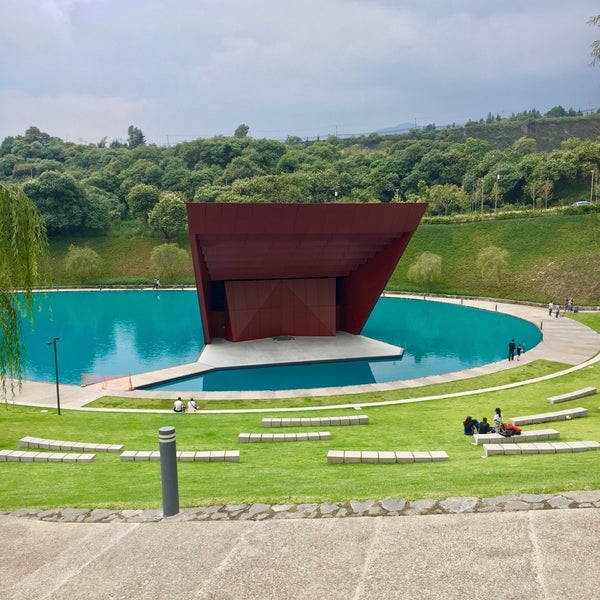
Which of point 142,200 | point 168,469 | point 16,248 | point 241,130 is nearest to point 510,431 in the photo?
point 168,469

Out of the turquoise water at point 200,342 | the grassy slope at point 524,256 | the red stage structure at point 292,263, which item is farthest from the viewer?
the grassy slope at point 524,256

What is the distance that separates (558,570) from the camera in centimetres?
567

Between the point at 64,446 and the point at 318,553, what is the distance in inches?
381

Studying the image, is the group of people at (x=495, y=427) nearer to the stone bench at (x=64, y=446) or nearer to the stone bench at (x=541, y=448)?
the stone bench at (x=541, y=448)

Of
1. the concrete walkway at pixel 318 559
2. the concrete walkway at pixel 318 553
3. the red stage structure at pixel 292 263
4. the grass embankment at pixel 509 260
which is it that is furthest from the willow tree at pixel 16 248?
the grass embankment at pixel 509 260

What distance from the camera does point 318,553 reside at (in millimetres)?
6289

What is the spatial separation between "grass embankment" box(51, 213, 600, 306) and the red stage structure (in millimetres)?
23801

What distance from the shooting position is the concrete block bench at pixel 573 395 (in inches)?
758

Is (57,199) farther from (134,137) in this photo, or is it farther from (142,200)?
(134,137)

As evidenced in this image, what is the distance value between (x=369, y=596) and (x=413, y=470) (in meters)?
5.48

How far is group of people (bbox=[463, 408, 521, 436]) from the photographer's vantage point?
1393 cm

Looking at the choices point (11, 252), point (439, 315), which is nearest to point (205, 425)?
point (11, 252)

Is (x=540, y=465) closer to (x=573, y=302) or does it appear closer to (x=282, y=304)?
(x=282, y=304)

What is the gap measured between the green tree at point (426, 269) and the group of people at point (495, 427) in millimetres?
37090
